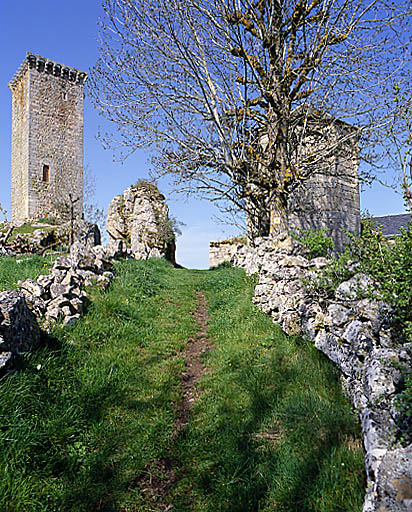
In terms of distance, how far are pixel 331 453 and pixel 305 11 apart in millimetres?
11270

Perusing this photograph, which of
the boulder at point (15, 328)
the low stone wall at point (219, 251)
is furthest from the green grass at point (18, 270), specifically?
the low stone wall at point (219, 251)

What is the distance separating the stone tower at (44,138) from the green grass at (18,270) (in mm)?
25674

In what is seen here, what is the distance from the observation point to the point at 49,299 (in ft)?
21.8

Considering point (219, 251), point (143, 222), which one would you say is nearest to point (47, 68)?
point (143, 222)

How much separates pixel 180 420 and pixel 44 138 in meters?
37.5

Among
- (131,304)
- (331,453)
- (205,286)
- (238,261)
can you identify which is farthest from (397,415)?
(238,261)

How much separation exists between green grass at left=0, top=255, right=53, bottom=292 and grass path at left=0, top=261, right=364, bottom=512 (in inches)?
102

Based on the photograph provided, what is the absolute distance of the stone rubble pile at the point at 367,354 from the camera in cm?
230

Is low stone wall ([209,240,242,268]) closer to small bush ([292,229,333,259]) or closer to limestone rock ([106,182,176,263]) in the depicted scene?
limestone rock ([106,182,176,263])

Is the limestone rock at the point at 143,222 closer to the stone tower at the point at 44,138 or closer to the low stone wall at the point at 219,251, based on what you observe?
the low stone wall at the point at 219,251

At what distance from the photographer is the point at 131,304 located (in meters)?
7.98

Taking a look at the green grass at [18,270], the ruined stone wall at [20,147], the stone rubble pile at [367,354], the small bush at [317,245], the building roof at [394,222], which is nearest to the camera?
the stone rubble pile at [367,354]

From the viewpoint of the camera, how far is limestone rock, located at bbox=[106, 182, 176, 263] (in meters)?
21.2

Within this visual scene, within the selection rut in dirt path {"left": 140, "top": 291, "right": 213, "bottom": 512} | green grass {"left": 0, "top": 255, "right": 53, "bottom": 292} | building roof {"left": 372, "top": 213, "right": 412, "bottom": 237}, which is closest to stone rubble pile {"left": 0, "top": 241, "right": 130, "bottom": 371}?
A: green grass {"left": 0, "top": 255, "right": 53, "bottom": 292}
